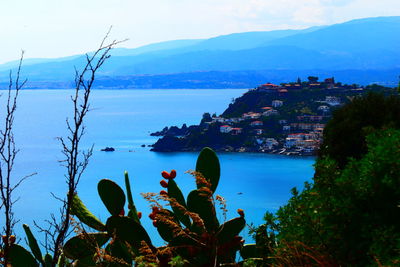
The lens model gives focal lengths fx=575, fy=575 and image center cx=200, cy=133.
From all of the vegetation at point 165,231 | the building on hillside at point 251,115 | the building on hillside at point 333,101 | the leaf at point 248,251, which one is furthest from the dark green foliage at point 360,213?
the building on hillside at point 333,101

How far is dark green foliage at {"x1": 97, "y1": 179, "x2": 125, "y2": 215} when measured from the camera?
209 centimetres

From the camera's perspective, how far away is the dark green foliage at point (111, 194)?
2.09 metres

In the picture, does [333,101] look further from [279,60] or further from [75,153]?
[279,60]

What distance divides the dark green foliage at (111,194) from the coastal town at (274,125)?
4523cm

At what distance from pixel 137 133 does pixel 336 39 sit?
13717 centimetres

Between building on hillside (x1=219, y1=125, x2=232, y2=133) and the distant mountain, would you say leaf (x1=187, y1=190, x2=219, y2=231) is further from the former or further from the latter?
the distant mountain

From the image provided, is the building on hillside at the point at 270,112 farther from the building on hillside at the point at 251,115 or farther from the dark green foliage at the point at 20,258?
the dark green foliage at the point at 20,258

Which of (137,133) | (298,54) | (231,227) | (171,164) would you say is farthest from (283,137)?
(298,54)

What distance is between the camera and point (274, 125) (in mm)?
50125

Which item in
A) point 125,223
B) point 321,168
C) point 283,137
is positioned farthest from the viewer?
point 283,137

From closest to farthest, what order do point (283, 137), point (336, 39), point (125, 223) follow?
point (125, 223)
point (283, 137)
point (336, 39)

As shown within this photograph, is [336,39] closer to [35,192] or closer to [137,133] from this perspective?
[137,133]

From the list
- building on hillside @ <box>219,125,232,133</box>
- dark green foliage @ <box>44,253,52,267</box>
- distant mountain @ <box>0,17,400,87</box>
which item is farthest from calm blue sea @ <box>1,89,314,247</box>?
distant mountain @ <box>0,17,400,87</box>

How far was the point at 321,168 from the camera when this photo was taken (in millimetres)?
1546
